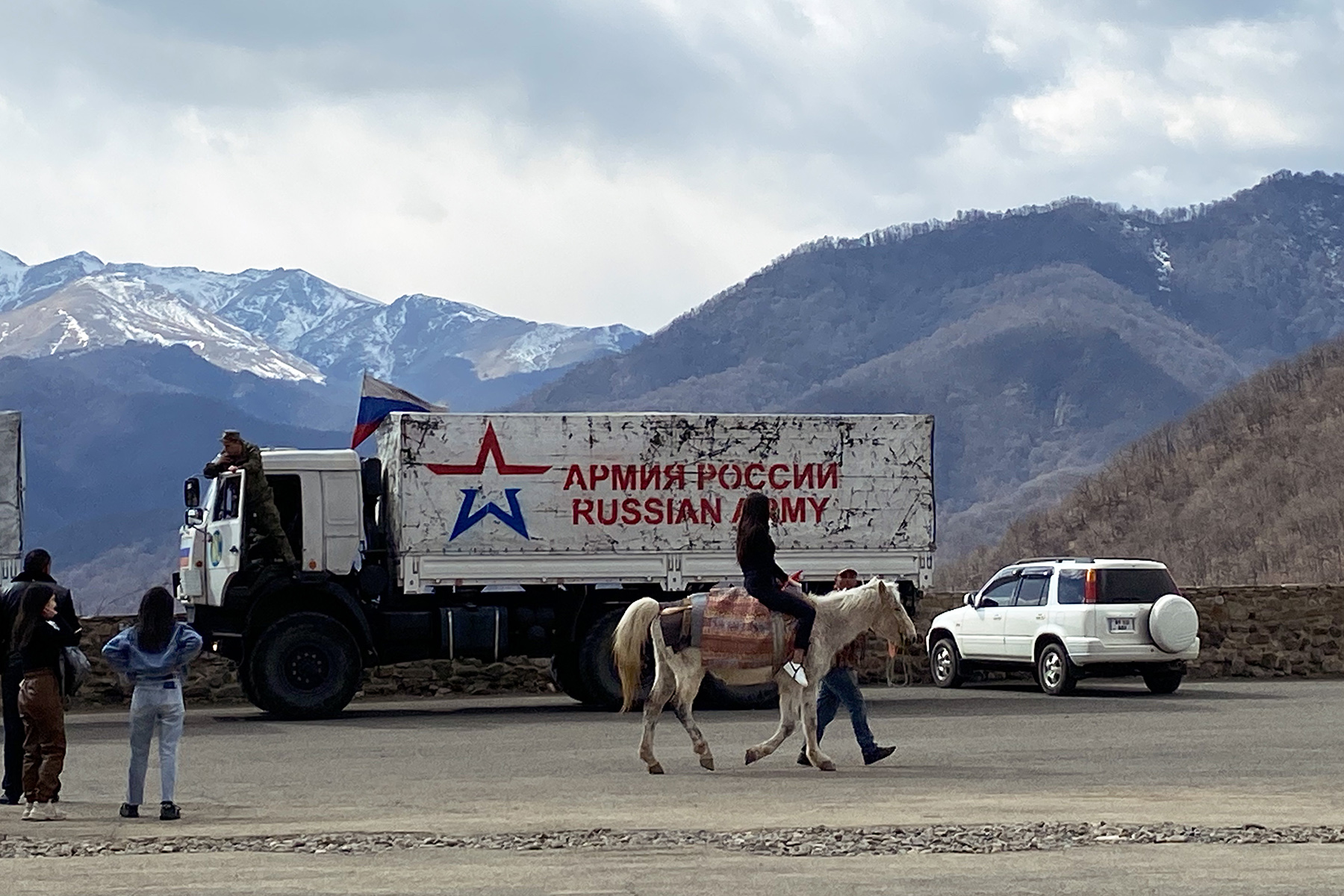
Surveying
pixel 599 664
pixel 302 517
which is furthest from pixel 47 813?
pixel 599 664

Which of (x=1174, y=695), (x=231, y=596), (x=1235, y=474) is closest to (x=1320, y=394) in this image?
(x=1235, y=474)

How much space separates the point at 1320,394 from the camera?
116938 millimetres

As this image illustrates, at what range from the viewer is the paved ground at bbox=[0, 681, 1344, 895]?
32.7ft

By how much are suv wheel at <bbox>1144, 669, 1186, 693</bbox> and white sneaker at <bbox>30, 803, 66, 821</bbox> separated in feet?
53.2

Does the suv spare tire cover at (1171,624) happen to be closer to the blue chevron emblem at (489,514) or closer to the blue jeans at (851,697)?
the blue chevron emblem at (489,514)

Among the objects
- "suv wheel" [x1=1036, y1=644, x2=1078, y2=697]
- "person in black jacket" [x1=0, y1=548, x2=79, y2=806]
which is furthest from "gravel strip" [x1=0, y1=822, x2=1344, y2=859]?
"suv wheel" [x1=1036, y1=644, x2=1078, y2=697]

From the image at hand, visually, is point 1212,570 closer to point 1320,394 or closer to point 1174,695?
point 1320,394

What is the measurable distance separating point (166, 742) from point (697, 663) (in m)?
4.44

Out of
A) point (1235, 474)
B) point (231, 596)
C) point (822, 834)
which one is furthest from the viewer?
point (1235, 474)

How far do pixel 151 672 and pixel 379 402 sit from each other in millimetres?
12802

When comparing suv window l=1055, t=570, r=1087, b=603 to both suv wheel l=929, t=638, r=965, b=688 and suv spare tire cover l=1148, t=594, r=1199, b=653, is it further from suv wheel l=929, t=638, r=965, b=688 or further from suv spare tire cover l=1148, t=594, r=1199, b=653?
suv wheel l=929, t=638, r=965, b=688

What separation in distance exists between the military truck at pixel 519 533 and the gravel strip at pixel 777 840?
10.8 meters

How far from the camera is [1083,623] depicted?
993 inches

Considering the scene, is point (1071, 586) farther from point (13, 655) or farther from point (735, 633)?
point (13, 655)
